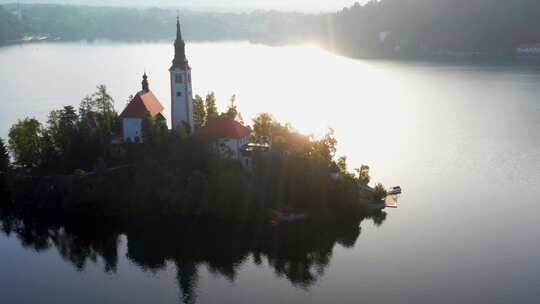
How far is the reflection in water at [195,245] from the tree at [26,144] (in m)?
4.03

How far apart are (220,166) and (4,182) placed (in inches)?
452

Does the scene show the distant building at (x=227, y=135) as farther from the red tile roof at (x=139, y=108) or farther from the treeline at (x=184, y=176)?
the red tile roof at (x=139, y=108)

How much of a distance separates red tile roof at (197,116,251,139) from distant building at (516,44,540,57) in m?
72.2

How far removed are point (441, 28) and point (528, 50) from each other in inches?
609

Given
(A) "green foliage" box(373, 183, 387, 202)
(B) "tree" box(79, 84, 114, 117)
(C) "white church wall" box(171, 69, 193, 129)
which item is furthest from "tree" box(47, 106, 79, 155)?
(A) "green foliage" box(373, 183, 387, 202)

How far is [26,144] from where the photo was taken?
30.2 meters

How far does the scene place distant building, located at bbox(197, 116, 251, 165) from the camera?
28359 millimetres

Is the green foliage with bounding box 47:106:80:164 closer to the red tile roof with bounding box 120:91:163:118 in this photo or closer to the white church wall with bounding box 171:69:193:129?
the red tile roof with bounding box 120:91:163:118

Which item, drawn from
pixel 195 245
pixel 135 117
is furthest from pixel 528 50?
pixel 195 245

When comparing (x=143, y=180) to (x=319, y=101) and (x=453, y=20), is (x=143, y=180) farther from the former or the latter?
(x=453, y=20)

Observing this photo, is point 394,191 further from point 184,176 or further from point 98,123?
point 98,123

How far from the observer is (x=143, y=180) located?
2758 centimetres

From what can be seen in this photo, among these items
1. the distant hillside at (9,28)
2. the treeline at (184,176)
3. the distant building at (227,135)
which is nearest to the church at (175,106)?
the treeline at (184,176)

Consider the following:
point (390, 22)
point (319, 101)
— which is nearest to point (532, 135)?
point (319, 101)
